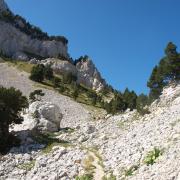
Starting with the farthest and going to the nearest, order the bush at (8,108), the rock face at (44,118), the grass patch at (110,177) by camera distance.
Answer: the rock face at (44,118), the bush at (8,108), the grass patch at (110,177)

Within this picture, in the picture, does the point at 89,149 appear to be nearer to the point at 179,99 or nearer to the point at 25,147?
the point at 25,147

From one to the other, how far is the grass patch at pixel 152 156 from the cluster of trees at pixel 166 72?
47.9 m

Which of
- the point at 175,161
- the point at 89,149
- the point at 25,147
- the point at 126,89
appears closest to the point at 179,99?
the point at 89,149

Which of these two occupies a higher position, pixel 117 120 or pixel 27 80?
pixel 27 80

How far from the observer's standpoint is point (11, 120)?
150 ft

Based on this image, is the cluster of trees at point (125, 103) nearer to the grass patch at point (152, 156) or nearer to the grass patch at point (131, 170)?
the grass patch at point (152, 156)

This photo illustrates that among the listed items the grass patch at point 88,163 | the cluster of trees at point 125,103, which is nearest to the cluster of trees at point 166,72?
the cluster of trees at point 125,103

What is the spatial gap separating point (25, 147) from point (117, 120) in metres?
16.7

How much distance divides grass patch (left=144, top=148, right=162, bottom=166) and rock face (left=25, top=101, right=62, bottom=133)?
23.1 meters

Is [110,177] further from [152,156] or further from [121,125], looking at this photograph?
[121,125]

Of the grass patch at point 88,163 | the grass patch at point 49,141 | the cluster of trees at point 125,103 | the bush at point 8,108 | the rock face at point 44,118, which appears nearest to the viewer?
the grass patch at point 88,163

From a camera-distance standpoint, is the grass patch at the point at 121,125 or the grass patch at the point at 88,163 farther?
the grass patch at the point at 121,125

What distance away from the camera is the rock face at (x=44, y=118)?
50362mm

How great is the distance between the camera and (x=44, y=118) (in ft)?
172
